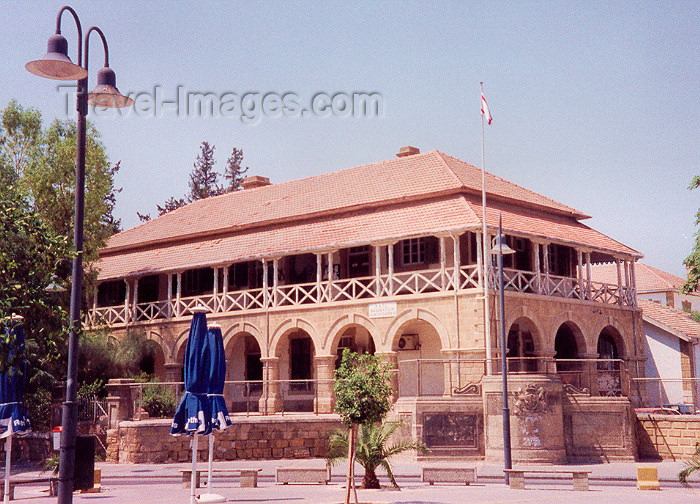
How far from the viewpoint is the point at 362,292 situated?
30078 mm

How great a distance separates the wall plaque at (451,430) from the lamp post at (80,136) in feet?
49.1

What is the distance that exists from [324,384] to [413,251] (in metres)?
5.44

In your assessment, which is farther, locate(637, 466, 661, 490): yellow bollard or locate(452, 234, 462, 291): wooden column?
locate(452, 234, 462, 291): wooden column

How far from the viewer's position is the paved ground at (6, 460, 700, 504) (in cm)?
1582

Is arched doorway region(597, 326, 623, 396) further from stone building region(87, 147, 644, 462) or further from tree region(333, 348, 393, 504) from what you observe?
tree region(333, 348, 393, 504)

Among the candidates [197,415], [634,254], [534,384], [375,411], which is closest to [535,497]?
[375,411]

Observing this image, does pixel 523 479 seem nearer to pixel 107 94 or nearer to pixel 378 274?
pixel 107 94

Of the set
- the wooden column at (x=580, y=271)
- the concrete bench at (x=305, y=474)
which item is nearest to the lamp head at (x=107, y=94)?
the concrete bench at (x=305, y=474)

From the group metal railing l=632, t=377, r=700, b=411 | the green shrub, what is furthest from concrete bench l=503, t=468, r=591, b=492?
the green shrub

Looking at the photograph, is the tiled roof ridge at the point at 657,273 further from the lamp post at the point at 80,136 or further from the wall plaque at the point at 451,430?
the lamp post at the point at 80,136

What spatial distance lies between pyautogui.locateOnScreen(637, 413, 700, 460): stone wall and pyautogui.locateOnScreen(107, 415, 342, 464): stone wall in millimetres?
8832

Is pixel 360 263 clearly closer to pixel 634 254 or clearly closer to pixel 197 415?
pixel 634 254

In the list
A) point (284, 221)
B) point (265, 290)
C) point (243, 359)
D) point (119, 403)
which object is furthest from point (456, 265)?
point (243, 359)

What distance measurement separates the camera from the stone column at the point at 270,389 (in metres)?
28.8
